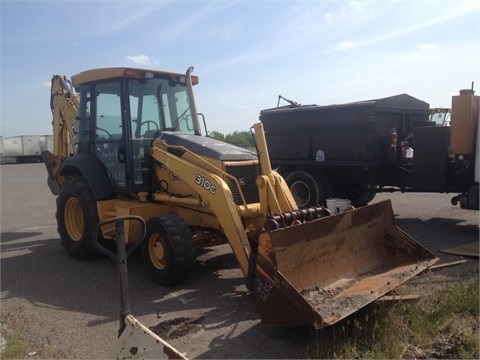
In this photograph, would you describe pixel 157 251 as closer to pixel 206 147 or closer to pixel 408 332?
pixel 206 147

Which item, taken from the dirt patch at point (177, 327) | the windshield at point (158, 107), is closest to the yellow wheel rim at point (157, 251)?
the dirt patch at point (177, 327)

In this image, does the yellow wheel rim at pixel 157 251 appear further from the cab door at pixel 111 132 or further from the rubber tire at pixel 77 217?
the rubber tire at pixel 77 217

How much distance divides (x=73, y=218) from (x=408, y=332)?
17.4ft

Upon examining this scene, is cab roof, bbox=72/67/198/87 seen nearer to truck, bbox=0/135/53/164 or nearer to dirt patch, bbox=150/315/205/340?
dirt patch, bbox=150/315/205/340

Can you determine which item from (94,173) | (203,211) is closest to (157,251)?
(203,211)

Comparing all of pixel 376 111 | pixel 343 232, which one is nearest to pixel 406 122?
pixel 376 111

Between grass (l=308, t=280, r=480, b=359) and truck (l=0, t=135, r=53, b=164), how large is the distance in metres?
40.1

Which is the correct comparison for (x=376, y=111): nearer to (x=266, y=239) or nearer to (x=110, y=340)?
(x=266, y=239)

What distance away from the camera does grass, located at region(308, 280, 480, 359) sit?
12.6ft

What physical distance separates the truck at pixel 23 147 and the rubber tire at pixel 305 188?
34.3 m

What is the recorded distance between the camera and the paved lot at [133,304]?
422 centimetres

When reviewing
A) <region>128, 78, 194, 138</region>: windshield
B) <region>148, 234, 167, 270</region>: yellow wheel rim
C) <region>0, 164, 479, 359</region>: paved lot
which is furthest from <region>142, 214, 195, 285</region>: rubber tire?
Result: <region>128, 78, 194, 138</region>: windshield

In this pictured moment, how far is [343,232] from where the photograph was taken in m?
5.18

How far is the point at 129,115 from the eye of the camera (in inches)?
262
